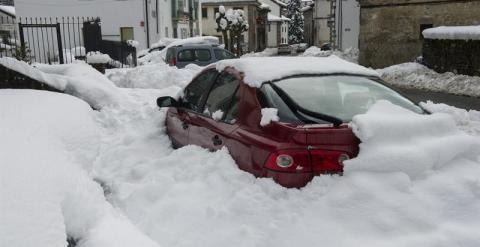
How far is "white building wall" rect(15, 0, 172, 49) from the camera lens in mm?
31500

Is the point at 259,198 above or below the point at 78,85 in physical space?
below

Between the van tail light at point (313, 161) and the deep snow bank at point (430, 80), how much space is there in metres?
12.0

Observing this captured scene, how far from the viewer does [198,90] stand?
19.2ft

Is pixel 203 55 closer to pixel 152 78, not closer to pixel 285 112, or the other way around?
pixel 152 78

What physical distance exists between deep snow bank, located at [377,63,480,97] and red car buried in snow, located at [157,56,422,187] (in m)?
11.0

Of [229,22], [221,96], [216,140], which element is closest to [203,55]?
[221,96]

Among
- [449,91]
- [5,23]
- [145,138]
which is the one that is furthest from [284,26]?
[145,138]

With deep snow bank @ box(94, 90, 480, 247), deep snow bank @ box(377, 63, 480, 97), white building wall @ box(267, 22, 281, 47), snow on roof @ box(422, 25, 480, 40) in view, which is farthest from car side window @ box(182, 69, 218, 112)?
white building wall @ box(267, 22, 281, 47)

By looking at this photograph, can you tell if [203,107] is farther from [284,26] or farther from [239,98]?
[284,26]

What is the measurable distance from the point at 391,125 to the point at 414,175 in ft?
1.42

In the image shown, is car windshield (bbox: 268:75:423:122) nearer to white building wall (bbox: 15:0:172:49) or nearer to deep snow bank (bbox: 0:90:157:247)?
deep snow bank (bbox: 0:90:157:247)

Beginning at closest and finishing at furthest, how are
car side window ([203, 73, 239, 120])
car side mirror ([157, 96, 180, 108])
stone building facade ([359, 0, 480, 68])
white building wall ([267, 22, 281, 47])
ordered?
car side window ([203, 73, 239, 120])
car side mirror ([157, 96, 180, 108])
stone building facade ([359, 0, 480, 68])
white building wall ([267, 22, 281, 47])

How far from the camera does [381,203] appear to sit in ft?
11.3

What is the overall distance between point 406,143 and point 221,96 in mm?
2021
